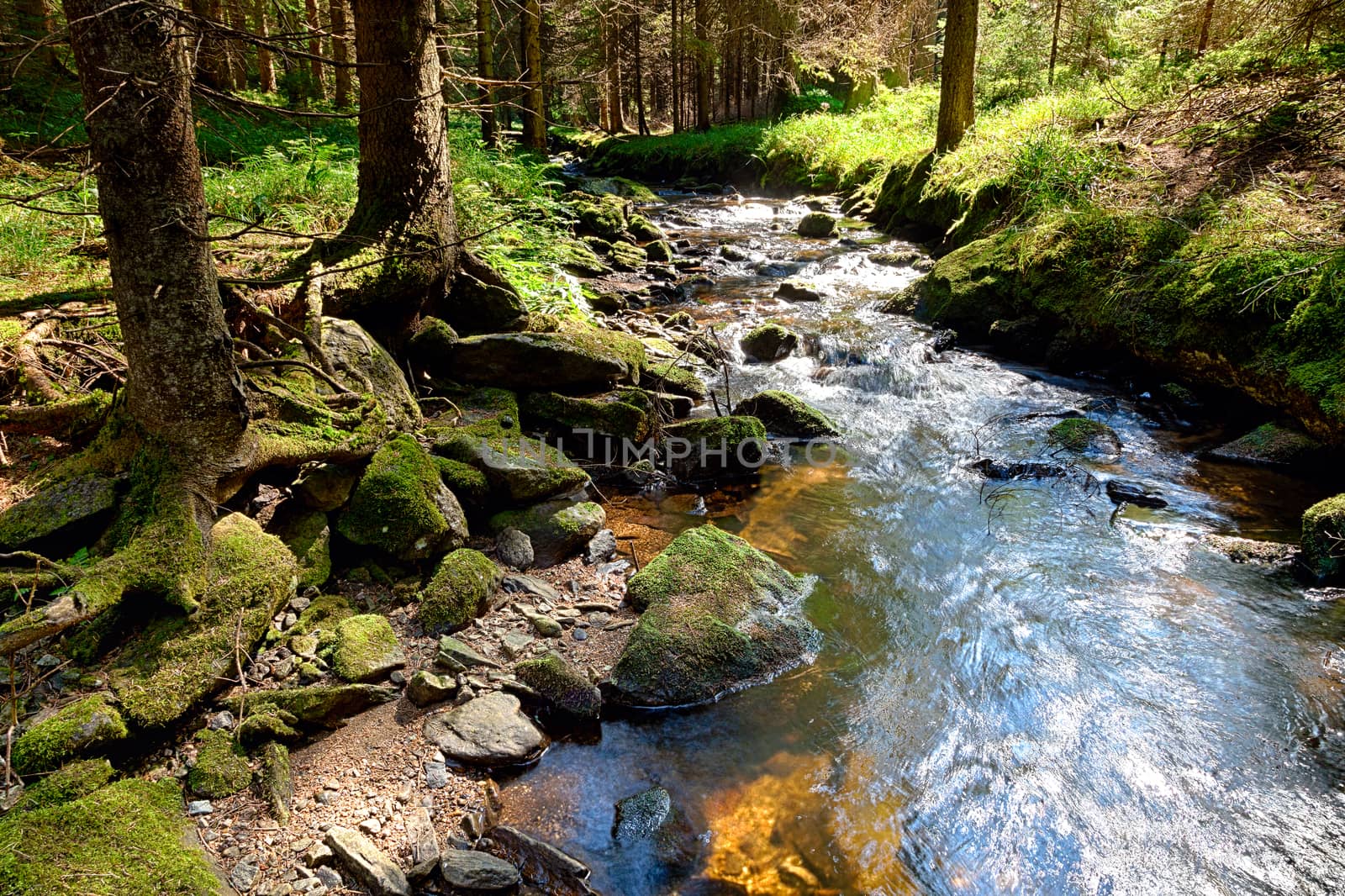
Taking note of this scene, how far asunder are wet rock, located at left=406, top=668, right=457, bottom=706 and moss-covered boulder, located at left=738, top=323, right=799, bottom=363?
23.5 feet

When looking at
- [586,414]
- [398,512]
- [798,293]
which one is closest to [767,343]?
[798,293]

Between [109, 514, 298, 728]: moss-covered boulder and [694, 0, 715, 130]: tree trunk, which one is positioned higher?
[694, 0, 715, 130]: tree trunk

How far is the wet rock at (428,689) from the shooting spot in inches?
158

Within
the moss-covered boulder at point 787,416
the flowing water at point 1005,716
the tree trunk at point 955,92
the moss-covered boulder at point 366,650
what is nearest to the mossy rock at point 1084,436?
the flowing water at point 1005,716

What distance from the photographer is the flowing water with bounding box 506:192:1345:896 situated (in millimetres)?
3504

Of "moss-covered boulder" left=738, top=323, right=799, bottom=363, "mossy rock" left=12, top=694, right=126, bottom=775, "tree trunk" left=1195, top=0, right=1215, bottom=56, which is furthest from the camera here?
"tree trunk" left=1195, top=0, right=1215, bottom=56

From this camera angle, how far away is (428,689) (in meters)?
4.00

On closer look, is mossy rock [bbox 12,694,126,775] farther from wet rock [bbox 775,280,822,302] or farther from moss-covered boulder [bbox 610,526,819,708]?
wet rock [bbox 775,280,822,302]

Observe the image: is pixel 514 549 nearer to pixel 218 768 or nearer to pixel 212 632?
pixel 212 632

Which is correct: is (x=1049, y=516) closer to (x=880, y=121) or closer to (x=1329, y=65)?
(x=1329, y=65)

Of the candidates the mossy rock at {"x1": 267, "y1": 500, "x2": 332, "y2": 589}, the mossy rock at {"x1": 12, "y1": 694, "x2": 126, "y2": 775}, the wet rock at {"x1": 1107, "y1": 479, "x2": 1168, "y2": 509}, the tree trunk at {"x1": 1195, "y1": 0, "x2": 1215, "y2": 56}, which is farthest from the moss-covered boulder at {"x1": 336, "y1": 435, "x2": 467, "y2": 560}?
the tree trunk at {"x1": 1195, "y1": 0, "x2": 1215, "y2": 56}

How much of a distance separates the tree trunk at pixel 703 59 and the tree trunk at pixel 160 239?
25.5 metres

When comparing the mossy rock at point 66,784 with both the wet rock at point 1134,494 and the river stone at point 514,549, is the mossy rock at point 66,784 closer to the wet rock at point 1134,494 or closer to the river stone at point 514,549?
the river stone at point 514,549

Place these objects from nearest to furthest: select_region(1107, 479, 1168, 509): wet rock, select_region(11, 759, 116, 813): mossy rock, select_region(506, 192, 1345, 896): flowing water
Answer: select_region(11, 759, 116, 813): mossy rock < select_region(506, 192, 1345, 896): flowing water < select_region(1107, 479, 1168, 509): wet rock
